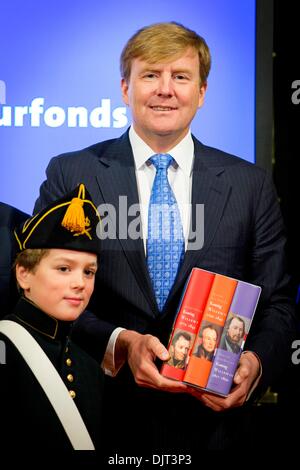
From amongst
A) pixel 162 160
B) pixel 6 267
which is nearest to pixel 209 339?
pixel 162 160

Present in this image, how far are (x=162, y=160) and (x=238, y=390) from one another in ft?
2.25

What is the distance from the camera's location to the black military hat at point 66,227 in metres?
1.99

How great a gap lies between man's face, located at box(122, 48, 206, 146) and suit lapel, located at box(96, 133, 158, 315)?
13 centimetres

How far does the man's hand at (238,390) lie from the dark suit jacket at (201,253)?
0.24ft

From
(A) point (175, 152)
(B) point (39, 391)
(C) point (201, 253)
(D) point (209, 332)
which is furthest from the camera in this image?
(A) point (175, 152)

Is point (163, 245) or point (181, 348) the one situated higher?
point (163, 245)

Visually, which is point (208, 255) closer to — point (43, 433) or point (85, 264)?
point (85, 264)

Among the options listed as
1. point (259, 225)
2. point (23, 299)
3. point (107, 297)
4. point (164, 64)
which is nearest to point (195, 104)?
point (164, 64)

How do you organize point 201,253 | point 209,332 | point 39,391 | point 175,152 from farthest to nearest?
1. point 175,152
2. point 201,253
3. point 209,332
4. point 39,391

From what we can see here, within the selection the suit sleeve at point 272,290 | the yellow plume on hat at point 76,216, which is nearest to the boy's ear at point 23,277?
the yellow plume on hat at point 76,216

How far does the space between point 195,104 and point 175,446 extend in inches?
37.4

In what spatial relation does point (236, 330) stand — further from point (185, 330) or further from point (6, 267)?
point (6, 267)

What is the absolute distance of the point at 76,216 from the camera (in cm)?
204
